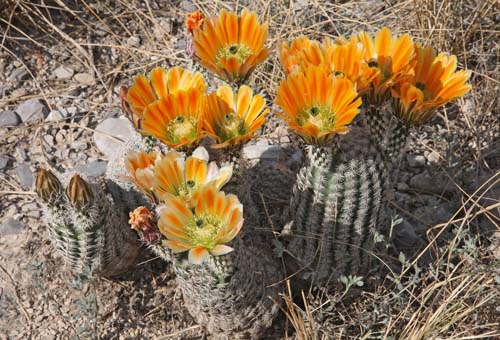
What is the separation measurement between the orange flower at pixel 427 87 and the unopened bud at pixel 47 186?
3.07 ft

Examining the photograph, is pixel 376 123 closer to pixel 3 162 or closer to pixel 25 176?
pixel 25 176

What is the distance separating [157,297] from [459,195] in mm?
1181

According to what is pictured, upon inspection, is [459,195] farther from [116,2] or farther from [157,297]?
[116,2]

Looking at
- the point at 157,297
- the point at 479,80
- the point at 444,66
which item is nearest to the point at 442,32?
the point at 479,80

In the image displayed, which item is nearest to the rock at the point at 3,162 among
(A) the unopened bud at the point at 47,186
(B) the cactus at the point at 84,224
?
(B) the cactus at the point at 84,224

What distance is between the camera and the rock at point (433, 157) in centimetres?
264

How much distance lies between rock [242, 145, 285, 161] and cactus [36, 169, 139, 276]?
0.61 meters

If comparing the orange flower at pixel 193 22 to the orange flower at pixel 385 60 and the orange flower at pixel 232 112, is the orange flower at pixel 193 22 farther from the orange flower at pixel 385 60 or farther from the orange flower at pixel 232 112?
the orange flower at pixel 385 60

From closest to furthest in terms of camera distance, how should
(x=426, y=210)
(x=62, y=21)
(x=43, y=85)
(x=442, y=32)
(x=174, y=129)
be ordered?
(x=174, y=129) < (x=426, y=210) < (x=442, y=32) < (x=43, y=85) < (x=62, y=21)

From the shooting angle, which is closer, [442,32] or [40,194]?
[40,194]

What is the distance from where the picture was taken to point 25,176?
104 inches

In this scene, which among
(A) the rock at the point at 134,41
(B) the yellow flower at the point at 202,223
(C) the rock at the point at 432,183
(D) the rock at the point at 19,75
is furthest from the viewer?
(A) the rock at the point at 134,41

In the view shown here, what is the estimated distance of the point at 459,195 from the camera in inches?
97.7

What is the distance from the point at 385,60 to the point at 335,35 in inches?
55.5
